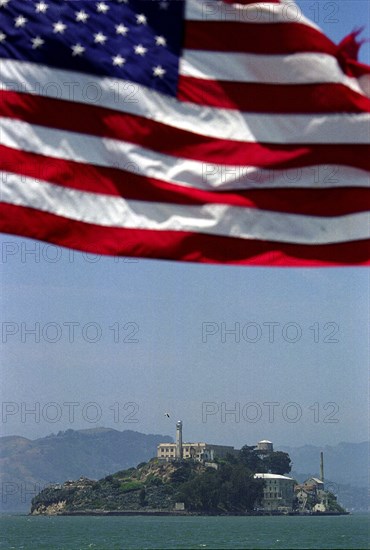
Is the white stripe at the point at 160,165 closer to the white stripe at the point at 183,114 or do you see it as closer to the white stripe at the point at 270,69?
the white stripe at the point at 183,114

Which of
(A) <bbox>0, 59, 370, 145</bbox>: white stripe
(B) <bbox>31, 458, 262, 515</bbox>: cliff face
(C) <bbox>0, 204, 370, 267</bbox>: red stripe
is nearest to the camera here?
(C) <bbox>0, 204, 370, 267</bbox>: red stripe

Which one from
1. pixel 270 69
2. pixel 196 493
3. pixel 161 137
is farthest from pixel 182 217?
pixel 196 493

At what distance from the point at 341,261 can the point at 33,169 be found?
8.54 feet

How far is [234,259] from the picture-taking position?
8.91 m

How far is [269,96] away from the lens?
29.7ft

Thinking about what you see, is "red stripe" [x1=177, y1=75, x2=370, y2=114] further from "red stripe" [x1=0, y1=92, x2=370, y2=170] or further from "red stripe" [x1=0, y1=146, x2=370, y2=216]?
"red stripe" [x1=0, y1=146, x2=370, y2=216]

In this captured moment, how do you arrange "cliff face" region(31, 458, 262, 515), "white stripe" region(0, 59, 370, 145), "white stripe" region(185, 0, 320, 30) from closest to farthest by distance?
"white stripe" region(0, 59, 370, 145) → "white stripe" region(185, 0, 320, 30) → "cliff face" region(31, 458, 262, 515)

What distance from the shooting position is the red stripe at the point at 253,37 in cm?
903

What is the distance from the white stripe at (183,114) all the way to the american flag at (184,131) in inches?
0.4

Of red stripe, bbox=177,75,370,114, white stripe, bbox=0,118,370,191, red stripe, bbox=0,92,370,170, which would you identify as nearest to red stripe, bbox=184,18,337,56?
red stripe, bbox=177,75,370,114

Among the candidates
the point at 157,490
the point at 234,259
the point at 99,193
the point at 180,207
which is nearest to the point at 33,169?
the point at 99,193

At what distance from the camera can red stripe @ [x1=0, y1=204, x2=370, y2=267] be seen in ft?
28.9

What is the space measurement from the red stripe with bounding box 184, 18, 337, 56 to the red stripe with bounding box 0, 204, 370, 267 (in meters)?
1.58

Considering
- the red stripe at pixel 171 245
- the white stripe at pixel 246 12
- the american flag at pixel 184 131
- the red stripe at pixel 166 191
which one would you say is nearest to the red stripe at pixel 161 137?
the american flag at pixel 184 131
